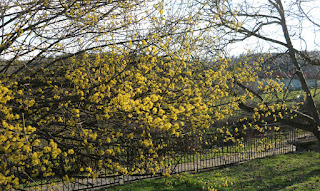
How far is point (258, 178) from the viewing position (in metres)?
8.77

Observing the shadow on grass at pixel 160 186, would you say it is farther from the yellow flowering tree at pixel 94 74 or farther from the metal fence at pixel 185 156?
the yellow flowering tree at pixel 94 74

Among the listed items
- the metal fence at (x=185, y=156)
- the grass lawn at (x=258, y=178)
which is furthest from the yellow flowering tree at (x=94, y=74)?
the grass lawn at (x=258, y=178)

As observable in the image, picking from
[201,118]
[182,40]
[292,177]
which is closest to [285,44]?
[292,177]

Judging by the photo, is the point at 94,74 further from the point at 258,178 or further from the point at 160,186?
the point at 258,178

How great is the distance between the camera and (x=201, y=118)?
3.44 m

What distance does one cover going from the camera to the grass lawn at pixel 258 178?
767cm

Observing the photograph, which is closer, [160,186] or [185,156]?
[185,156]

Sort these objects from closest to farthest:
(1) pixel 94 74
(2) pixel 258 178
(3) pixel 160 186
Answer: (1) pixel 94 74, (3) pixel 160 186, (2) pixel 258 178

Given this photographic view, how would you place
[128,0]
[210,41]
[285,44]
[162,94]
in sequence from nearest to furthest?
1. [162,94]
2. [128,0]
3. [210,41]
4. [285,44]

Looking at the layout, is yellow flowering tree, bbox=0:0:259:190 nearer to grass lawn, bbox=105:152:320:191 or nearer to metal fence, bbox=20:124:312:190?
metal fence, bbox=20:124:312:190

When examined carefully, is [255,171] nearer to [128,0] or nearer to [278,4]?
[278,4]

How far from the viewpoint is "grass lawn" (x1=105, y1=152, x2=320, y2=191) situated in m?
7.67

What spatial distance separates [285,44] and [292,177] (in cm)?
402

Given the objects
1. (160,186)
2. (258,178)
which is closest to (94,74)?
(160,186)
